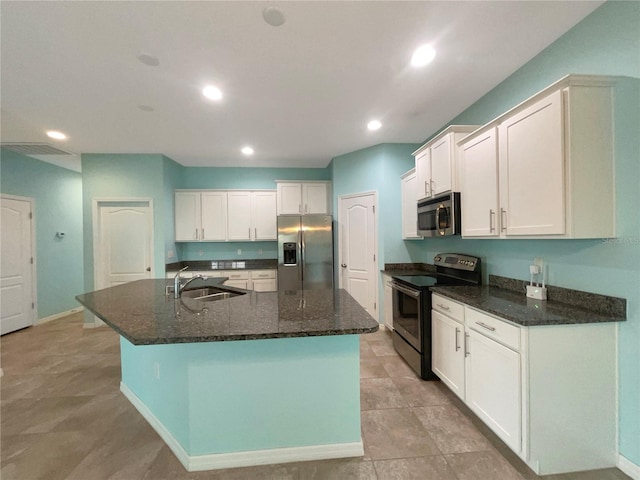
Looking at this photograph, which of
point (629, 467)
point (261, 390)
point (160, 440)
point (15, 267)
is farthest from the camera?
point (15, 267)

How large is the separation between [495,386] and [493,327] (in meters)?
0.38

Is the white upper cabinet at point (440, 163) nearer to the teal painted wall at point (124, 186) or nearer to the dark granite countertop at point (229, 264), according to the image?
the dark granite countertop at point (229, 264)

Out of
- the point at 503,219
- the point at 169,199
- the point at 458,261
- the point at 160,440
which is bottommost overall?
the point at 160,440

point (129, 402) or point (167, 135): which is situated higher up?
point (167, 135)

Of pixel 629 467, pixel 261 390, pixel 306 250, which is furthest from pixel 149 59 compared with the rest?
pixel 629 467

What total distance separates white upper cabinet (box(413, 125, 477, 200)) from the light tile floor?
1.96m

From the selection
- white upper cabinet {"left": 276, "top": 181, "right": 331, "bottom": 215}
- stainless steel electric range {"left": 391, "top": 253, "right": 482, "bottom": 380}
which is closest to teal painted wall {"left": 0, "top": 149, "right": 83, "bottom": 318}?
white upper cabinet {"left": 276, "top": 181, "right": 331, "bottom": 215}

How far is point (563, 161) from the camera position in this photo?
4.66 ft

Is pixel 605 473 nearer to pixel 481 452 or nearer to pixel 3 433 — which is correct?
pixel 481 452

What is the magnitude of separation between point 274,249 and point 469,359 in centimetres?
384

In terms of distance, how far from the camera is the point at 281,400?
1.51 metres

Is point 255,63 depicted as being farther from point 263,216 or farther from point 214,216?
point 214,216

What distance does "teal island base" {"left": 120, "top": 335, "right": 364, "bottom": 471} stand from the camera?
1.48m

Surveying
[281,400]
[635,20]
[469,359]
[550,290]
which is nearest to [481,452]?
[469,359]
